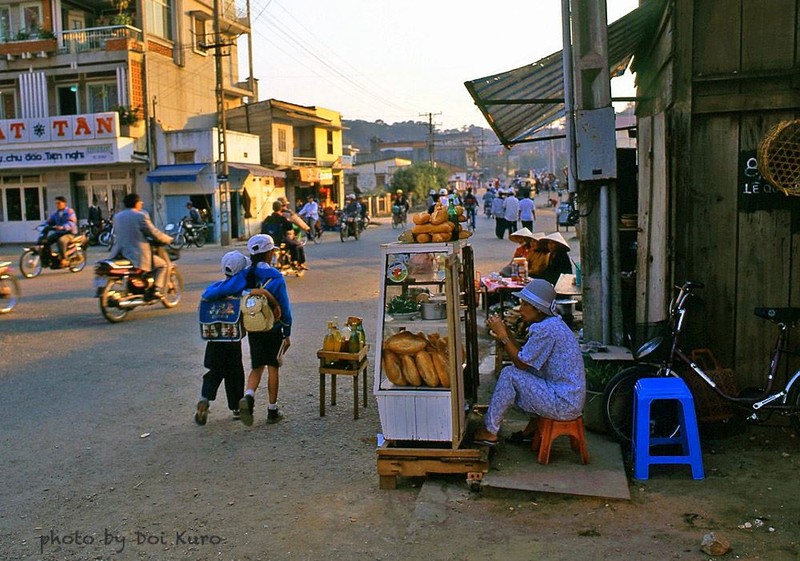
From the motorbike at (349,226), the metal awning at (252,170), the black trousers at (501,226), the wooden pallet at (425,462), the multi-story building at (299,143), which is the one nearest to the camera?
the wooden pallet at (425,462)

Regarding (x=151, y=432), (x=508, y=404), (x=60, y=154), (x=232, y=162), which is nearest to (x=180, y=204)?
(x=232, y=162)

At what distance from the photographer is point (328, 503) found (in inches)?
186

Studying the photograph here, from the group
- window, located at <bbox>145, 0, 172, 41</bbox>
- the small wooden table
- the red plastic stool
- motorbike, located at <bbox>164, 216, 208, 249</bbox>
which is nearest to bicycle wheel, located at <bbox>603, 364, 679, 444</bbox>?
the red plastic stool

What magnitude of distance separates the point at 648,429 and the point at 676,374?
686mm

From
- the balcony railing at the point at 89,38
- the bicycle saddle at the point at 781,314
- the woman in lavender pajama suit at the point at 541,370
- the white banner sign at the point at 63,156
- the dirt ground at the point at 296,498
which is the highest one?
the balcony railing at the point at 89,38

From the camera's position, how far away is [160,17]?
1298 inches

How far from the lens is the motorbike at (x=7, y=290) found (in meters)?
12.2

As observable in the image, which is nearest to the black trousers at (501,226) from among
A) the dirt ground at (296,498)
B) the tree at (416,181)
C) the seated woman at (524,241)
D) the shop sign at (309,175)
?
the seated woman at (524,241)

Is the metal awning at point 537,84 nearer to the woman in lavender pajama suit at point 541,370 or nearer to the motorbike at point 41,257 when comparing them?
the woman in lavender pajama suit at point 541,370

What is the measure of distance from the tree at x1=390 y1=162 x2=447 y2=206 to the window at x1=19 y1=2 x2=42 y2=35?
29239mm

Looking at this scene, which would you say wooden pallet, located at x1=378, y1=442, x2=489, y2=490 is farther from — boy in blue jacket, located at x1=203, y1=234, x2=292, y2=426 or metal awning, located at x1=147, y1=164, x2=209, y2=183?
metal awning, located at x1=147, y1=164, x2=209, y2=183

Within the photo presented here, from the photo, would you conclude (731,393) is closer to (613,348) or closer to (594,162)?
(613,348)

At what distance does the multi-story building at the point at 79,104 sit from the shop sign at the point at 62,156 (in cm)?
4

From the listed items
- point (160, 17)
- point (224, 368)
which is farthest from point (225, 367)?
point (160, 17)
